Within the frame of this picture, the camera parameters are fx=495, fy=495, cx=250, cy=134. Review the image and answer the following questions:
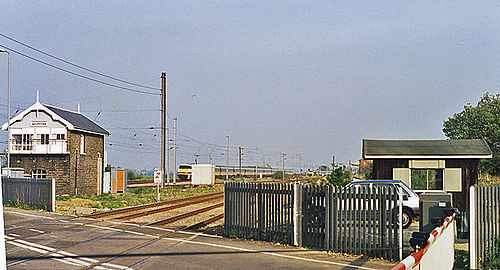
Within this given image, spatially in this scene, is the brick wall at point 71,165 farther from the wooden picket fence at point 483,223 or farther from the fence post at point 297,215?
the wooden picket fence at point 483,223

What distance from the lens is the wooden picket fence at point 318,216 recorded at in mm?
11078

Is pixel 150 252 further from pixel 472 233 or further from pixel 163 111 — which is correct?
pixel 163 111

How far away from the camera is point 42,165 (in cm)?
4038

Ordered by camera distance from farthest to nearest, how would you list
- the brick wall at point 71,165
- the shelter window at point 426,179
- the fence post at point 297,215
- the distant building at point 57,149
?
the distant building at point 57,149, the brick wall at point 71,165, the shelter window at point 426,179, the fence post at point 297,215

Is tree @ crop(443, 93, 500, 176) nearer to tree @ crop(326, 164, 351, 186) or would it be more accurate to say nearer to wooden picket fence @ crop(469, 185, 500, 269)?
tree @ crop(326, 164, 351, 186)

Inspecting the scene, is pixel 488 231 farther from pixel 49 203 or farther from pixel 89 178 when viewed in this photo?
pixel 89 178

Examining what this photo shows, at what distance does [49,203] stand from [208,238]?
12.1m

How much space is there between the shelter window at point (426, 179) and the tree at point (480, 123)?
45012mm

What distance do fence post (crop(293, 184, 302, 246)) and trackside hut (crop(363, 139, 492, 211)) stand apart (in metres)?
10.4

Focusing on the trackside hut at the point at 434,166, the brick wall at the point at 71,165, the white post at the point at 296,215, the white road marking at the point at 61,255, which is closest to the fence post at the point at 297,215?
the white post at the point at 296,215

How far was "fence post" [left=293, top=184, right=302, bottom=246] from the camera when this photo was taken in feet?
41.3

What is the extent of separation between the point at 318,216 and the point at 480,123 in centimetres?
7053

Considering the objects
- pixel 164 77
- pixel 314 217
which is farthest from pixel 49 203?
pixel 164 77

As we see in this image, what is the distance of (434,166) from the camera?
22344 millimetres
